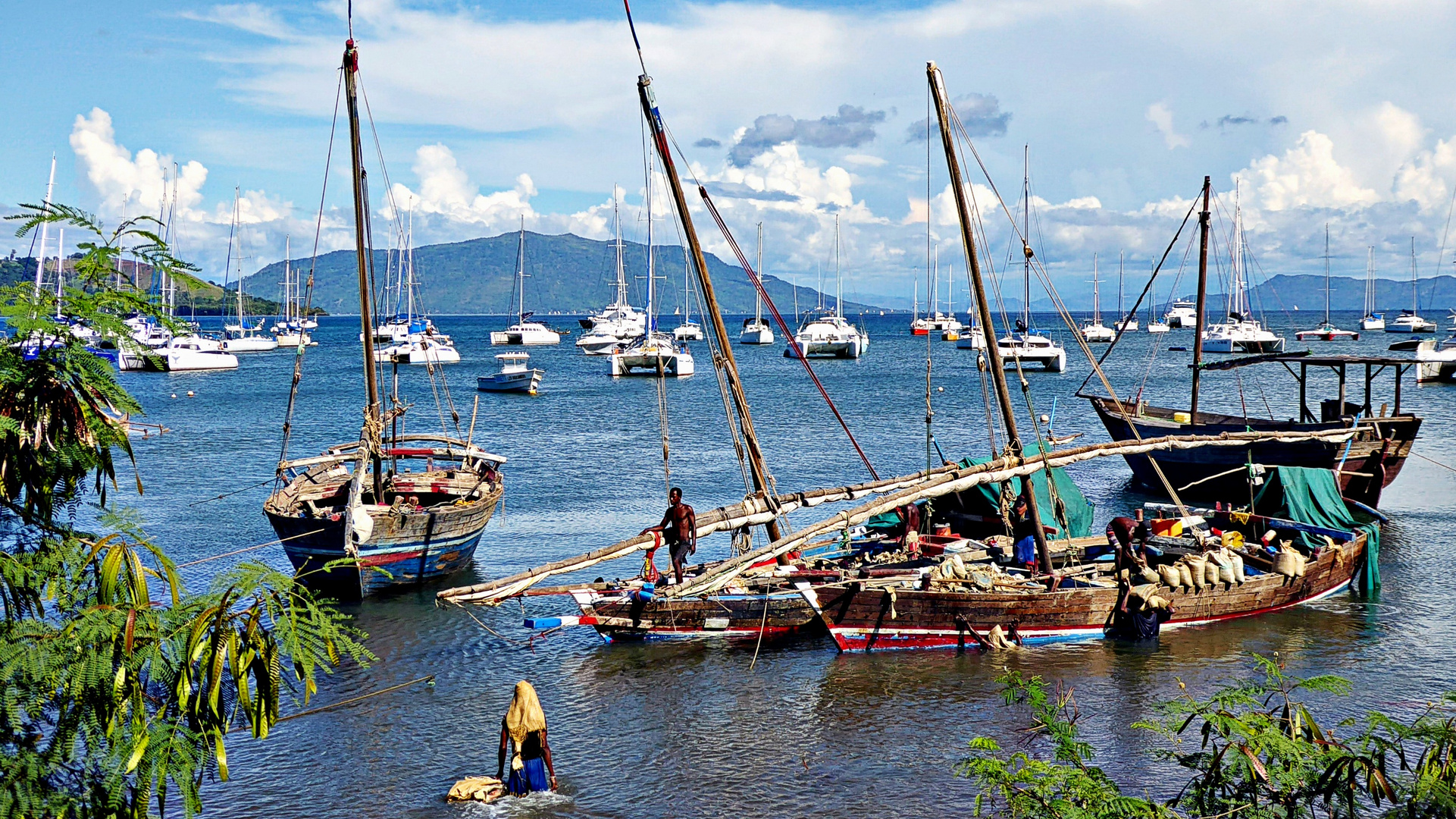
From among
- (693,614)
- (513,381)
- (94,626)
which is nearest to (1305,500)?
(693,614)

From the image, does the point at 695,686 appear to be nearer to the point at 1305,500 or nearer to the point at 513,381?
the point at 1305,500

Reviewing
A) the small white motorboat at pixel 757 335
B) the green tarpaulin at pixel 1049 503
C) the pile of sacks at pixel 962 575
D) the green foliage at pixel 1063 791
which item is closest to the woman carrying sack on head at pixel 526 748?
the green foliage at pixel 1063 791

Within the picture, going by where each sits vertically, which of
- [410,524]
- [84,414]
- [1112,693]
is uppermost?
[84,414]

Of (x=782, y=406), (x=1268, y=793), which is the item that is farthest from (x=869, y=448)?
(x=1268, y=793)

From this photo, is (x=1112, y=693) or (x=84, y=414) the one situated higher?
(x=84, y=414)

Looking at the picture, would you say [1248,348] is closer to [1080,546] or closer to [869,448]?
[869,448]

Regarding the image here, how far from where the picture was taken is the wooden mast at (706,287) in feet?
72.3

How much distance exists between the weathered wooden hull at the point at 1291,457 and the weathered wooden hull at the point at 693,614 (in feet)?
50.7

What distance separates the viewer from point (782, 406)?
7431 centimetres

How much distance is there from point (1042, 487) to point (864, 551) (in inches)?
234

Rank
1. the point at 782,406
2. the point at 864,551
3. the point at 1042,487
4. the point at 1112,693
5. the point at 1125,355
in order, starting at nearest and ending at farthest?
the point at 1112,693
the point at 864,551
the point at 1042,487
the point at 782,406
the point at 1125,355

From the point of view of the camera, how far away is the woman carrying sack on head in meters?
15.5

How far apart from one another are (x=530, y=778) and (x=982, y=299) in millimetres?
12296

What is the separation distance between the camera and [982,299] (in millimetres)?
22031
